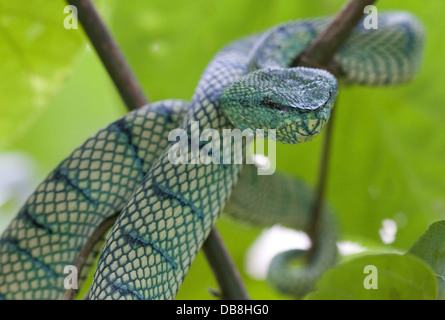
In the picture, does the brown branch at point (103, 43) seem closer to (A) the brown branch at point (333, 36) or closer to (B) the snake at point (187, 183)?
(B) the snake at point (187, 183)

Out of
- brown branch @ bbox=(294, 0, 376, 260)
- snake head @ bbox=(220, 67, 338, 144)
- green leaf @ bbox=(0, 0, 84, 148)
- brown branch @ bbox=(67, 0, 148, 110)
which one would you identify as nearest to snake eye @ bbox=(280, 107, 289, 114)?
snake head @ bbox=(220, 67, 338, 144)

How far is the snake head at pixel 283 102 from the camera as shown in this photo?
35.6 inches

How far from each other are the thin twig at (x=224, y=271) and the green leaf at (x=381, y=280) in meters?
0.23

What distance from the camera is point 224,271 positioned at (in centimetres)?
109

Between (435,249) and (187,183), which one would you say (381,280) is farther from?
(187,183)

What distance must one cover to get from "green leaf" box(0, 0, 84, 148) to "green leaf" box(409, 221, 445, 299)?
0.87 metres

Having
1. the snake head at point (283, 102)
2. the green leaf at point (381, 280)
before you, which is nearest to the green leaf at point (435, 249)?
the green leaf at point (381, 280)

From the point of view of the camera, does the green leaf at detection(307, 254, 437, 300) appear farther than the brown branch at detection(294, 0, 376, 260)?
No

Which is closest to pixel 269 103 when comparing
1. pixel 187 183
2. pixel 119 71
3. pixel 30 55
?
pixel 187 183

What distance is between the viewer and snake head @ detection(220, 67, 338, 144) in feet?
2.97

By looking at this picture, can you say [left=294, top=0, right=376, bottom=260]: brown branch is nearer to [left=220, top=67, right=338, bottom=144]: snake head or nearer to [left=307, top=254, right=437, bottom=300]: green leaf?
[left=220, top=67, right=338, bottom=144]: snake head

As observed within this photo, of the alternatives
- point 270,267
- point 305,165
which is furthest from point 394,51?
point 270,267
